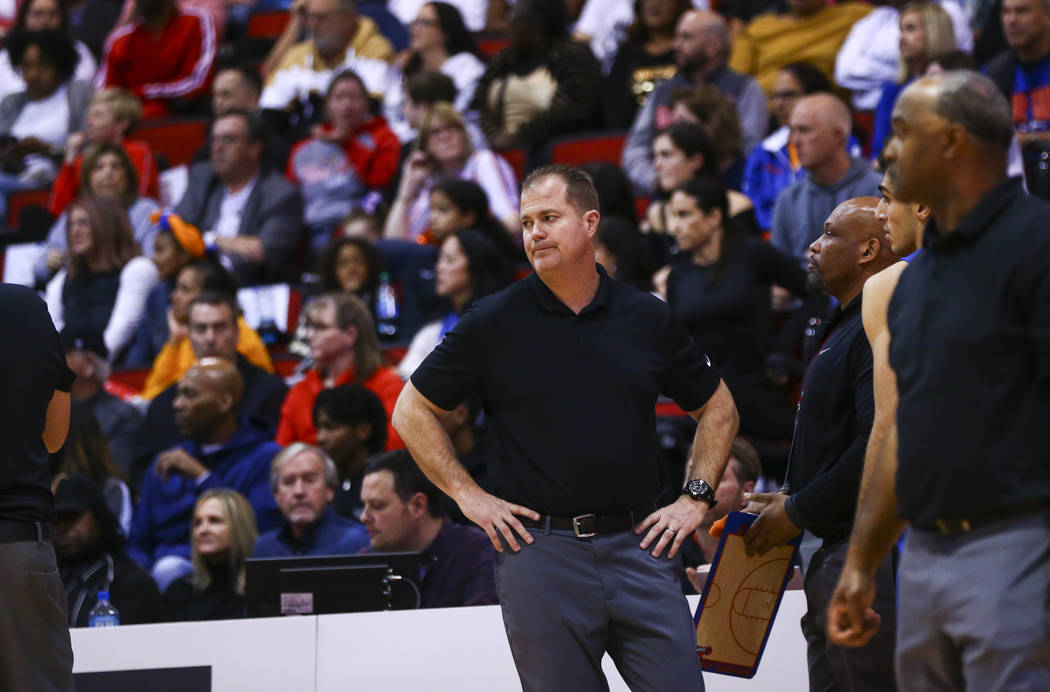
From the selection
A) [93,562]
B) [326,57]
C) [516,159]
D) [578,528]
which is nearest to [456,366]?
[578,528]

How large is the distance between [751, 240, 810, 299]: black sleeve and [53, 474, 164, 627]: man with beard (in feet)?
9.81

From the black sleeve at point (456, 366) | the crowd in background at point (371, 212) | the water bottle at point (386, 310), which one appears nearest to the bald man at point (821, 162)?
the crowd in background at point (371, 212)

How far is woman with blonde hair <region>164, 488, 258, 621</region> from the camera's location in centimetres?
624

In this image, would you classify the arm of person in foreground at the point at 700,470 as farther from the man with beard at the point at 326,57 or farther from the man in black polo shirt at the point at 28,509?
the man with beard at the point at 326,57

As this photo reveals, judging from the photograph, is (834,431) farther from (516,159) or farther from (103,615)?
(516,159)

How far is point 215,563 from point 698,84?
4.14m

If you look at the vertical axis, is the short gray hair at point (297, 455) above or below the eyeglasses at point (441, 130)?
below

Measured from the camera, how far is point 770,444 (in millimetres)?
6652

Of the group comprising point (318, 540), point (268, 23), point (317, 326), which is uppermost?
point (268, 23)

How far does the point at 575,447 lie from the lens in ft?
12.4

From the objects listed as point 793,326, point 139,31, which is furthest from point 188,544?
point 139,31

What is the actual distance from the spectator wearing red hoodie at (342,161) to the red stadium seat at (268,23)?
3059 mm

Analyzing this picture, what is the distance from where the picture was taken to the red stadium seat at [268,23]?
12.8 metres

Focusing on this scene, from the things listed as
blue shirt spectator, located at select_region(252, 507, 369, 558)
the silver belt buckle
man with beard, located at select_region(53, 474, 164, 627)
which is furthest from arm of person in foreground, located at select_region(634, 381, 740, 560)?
man with beard, located at select_region(53, 474, 164, 627)
